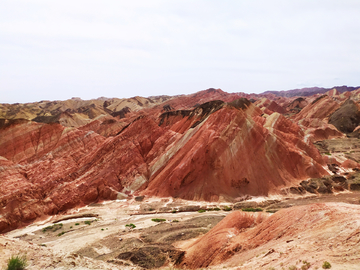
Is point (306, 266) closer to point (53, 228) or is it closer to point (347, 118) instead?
point (53, 228)

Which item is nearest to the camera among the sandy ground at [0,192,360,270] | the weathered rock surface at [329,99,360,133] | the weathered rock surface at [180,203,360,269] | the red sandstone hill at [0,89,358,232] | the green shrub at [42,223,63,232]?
the weathered rock surface at [180,203,360,269]

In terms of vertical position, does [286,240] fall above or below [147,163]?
above

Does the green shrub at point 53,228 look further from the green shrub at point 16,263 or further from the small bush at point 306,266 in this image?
the small bush at point 306,266

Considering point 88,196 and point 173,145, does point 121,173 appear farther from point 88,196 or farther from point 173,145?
point 173,145

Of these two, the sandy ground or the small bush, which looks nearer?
the small bush

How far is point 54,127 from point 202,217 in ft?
136

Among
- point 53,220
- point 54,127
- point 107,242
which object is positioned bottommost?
point 53,220

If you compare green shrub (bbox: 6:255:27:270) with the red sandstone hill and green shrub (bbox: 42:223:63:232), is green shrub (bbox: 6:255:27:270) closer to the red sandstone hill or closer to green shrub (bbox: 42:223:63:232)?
green shrub (bbox: 42:223:63:232)

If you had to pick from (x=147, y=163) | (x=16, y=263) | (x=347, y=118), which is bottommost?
(x=147, y=163)

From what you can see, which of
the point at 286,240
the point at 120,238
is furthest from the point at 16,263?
the point at 286,240

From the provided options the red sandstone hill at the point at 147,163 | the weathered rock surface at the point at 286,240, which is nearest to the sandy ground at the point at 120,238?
the weathered rock surface at the point at 286,240

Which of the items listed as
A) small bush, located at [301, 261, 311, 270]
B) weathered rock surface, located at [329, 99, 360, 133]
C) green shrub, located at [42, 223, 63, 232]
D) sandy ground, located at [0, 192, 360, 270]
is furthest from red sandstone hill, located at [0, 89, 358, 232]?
weathered rock surface, located at [329, 99, 360, 133]

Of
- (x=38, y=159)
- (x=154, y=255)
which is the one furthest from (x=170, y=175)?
(x=38, y=159)

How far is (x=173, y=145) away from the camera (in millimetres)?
44156
